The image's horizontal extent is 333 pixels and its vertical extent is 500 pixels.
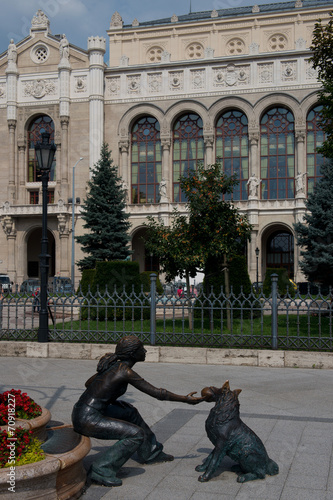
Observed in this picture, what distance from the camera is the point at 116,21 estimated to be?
160ft

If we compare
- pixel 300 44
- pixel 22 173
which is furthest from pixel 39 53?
pixel 300 44

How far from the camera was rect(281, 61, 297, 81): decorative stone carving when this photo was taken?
41.0 metres

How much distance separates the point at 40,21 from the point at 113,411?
157ft

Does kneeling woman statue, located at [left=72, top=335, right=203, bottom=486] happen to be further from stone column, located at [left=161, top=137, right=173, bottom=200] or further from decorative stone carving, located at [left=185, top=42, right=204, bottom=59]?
decorative stone carving, located at [left=185, top=42, right=204, bottom=59]

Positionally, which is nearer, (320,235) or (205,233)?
(205,233)

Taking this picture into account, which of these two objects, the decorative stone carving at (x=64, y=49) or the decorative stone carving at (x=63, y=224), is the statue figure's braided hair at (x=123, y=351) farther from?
the decorative stone carving at (x=64, y=49)

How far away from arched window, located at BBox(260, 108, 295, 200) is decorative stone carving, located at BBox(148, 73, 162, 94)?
888 centimetres

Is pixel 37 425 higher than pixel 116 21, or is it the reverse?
pixel 116 21

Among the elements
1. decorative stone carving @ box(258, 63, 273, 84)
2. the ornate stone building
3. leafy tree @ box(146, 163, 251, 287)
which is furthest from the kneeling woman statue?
decorative stone carving @ box(258, 63, 273, 84)

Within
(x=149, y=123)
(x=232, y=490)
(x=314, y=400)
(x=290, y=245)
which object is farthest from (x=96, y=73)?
(x=232, y=490)

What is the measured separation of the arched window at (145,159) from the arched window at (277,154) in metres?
8.68

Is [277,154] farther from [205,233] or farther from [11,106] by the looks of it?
[205,233]

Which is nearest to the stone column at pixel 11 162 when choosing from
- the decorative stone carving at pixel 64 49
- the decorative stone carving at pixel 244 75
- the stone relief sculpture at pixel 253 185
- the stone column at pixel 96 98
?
the decorative stone carving at pixel 64 49

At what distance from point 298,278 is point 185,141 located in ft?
47.6
